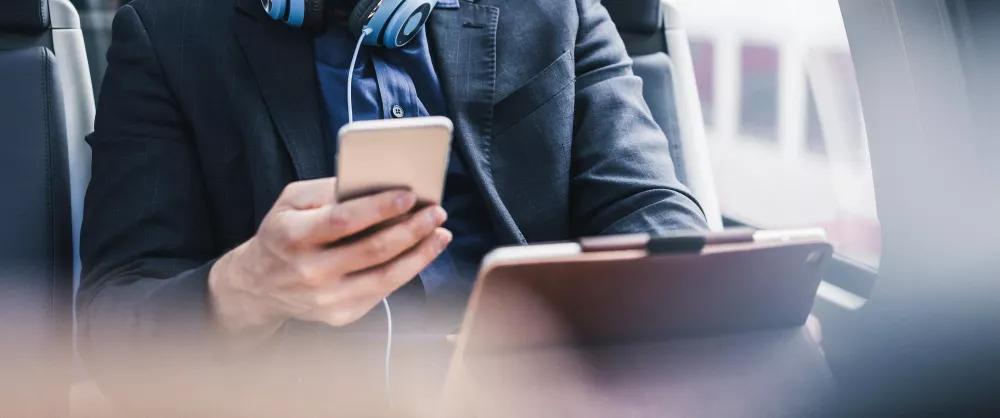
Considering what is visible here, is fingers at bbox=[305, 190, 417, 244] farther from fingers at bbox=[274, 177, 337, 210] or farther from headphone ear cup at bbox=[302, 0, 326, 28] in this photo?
headphone ear cup at bbox=[302, 0, 326, 28]

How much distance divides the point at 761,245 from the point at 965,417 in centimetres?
48

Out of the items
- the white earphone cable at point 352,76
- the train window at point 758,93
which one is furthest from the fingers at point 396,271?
the train window at point 758,93

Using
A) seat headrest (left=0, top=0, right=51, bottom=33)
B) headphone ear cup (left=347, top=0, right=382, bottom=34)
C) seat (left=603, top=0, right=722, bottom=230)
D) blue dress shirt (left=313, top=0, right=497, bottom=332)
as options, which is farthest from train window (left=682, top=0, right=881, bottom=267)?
seat headrest (left=0, top=0, right=51, bottom=33)

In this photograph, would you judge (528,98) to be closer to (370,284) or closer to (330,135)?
(330,135)

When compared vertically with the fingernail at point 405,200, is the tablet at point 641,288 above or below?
below

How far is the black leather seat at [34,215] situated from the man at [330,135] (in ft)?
0.76

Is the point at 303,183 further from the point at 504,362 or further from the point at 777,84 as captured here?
the point at 777,84

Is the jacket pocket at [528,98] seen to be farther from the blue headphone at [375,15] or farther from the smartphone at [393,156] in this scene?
the smartphone at [393,156]

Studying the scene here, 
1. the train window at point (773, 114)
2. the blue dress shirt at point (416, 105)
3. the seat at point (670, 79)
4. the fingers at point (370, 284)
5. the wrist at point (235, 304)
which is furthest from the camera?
the train window at point (773, 114)

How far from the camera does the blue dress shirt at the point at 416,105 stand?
1162 millimetres

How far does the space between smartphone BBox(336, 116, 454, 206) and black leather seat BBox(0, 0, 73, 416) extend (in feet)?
2.71

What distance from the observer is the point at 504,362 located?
0.72 metres

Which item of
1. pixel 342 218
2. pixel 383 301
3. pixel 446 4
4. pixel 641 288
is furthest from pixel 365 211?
pixel 446 4

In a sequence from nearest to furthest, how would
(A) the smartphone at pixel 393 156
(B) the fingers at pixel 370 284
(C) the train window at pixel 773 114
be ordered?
(A) the smartphone at pixel 393 156, (B) the fingers at pixel 370 284, (C) the train window at pixel 773 114
